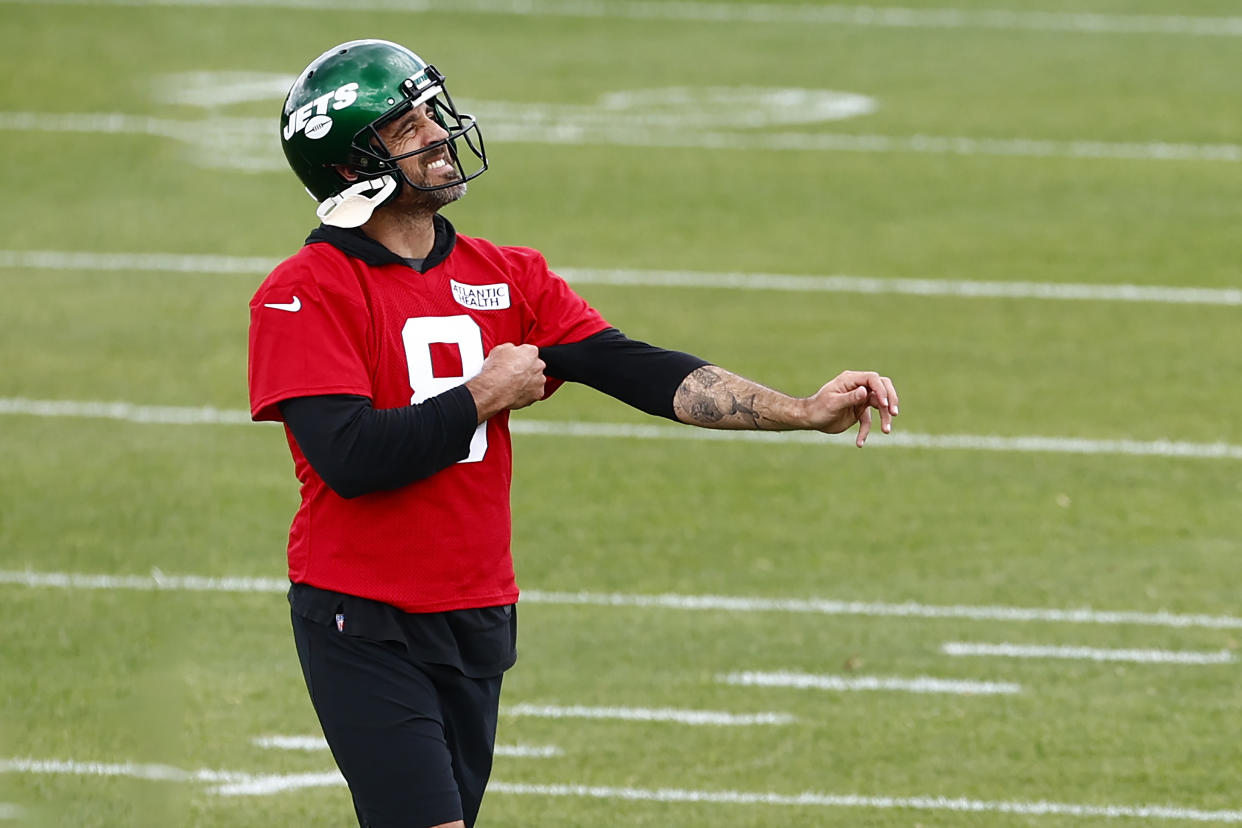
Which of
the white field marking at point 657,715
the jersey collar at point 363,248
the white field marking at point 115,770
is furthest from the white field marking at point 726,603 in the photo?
the jersey collar at point 363,248

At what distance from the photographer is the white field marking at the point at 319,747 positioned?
21.3ft

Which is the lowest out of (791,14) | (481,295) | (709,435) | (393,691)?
(709,435)

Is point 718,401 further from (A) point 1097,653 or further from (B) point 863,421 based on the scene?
(A) point 1097,653

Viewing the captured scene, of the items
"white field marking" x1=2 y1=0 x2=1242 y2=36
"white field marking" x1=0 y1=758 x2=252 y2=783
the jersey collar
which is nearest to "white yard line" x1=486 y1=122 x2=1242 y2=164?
"white field marking" x1=2 y1=0 x2=1242 y2=36

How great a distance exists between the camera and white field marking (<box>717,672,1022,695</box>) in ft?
23.0

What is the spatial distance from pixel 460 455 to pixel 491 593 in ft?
1.13

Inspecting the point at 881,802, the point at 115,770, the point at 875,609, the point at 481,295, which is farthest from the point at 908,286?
the point at 481,295

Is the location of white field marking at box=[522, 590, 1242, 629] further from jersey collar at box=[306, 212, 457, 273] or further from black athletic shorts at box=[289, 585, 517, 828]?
jersey collar at box=[306, 212, 457, 273]

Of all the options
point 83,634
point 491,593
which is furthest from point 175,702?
point 491,593

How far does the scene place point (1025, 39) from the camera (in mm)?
16812

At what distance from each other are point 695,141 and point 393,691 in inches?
423

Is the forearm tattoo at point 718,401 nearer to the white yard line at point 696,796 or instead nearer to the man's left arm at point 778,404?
the man's left arm at point 778,404

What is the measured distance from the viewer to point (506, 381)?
4.12 m

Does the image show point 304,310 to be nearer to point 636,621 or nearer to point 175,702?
point 175,702
